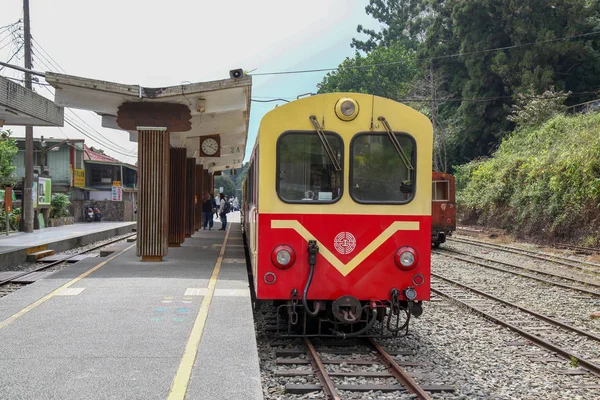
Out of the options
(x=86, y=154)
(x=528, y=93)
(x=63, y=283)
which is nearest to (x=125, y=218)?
(x=86, y=154)

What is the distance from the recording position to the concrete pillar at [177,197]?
16.5 m

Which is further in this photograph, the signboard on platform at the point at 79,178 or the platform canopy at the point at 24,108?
the signboard on platform at the point at 79,178

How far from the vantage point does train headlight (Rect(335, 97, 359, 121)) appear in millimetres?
6883

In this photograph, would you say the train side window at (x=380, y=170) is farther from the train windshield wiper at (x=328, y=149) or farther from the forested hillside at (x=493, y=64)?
the forested hillside at (x=493, y=64)

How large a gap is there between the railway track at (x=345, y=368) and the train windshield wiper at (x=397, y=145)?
6.93ft

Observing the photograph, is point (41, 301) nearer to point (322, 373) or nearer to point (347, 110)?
point (322, 373)

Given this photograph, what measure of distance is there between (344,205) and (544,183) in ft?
60.2

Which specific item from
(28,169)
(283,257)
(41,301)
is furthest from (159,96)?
(28,169)

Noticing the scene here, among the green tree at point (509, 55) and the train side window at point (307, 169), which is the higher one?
the green tree at point (509, 55)

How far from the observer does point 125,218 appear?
42.7m

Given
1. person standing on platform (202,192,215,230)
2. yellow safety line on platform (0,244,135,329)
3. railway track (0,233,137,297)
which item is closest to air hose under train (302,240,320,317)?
yellow safety line on platform (0,244,135,329)

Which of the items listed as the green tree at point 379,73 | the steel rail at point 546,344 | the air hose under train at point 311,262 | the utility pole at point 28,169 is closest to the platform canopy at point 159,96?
the air hose under train at point 311,262

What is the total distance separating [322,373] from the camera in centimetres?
604

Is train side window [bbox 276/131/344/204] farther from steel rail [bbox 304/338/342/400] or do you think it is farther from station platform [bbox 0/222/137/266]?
station platform [bbox 0/222/137/266]
